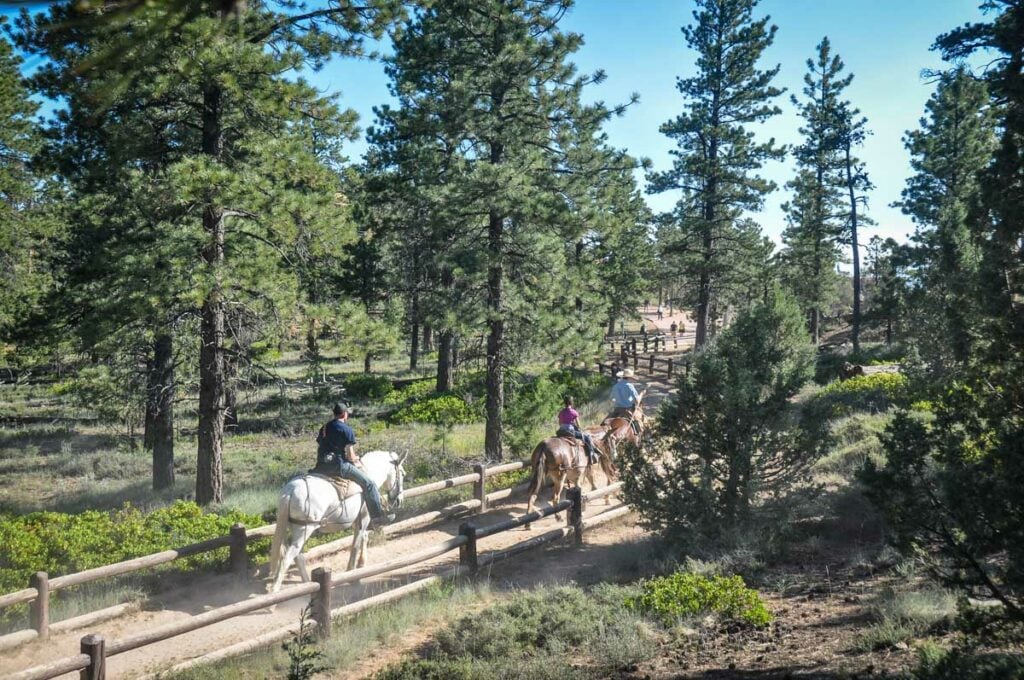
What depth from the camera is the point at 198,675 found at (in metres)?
7.63

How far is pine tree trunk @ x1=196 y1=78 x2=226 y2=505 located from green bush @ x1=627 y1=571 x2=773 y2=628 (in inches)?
372

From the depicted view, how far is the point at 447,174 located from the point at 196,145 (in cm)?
565

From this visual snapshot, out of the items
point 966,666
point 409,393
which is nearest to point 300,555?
point 966,666

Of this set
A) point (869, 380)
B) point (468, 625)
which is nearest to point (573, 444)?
point (468, 625)

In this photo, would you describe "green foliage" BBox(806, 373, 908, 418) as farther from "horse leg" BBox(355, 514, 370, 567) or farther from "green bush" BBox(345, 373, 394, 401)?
"green bush" BBox(345, 373, 394, 401)

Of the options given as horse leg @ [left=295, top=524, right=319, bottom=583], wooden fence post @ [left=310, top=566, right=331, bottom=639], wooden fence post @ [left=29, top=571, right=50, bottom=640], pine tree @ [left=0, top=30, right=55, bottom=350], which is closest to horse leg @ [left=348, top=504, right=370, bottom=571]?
horse leg @ [left=295, top=524, right=319, bottom=583]

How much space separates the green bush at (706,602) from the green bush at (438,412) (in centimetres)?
1646

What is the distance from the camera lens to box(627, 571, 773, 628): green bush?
8.08 meters

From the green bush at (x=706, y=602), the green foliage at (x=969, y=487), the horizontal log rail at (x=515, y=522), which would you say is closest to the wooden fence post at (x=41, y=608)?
the horizontal log rail at (x=515, y=522)

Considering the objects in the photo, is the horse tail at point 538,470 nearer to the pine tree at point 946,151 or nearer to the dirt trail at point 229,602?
the dirt trail at point 229,602

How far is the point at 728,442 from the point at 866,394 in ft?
50.7

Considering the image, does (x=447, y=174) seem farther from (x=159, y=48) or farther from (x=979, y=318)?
(x=159, y=48)

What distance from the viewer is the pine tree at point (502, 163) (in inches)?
673

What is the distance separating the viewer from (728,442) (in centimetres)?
1050
